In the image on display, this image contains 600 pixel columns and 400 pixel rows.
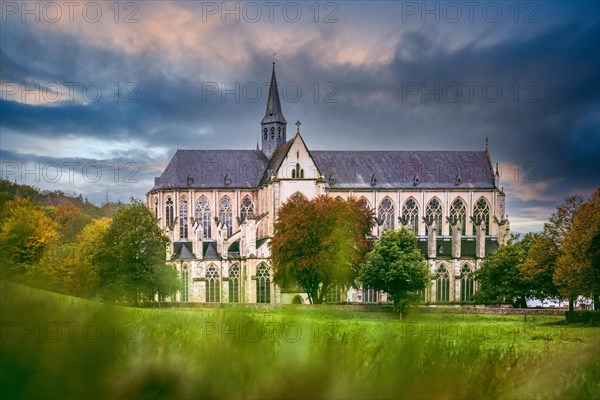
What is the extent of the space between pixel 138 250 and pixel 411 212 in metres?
35.5

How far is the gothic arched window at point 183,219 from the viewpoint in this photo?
63.0 metres

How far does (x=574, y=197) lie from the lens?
1618 inches

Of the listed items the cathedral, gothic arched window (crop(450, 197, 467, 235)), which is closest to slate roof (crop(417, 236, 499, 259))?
the cathedral

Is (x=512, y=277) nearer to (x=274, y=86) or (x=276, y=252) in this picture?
(x=276, y=252)

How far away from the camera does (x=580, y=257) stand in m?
37.2

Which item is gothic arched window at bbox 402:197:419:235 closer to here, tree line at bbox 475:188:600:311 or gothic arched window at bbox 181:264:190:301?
tree line at bbox 475:188:600:311

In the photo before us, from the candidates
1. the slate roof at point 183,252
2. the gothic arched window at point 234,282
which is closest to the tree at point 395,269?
the gothic arched window at point 234,282

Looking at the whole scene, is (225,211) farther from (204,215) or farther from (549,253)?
(549,253)

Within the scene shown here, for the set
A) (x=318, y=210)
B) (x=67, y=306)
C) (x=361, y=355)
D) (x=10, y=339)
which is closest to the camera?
(x=10, y=339)

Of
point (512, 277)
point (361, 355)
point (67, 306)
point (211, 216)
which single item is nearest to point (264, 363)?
point (361, 355)

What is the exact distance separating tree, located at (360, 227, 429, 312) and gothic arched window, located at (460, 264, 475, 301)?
15.2 metres

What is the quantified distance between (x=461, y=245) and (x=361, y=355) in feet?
205

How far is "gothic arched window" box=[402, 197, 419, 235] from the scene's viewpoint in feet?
219

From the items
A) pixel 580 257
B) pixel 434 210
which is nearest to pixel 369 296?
pixel 434 210
